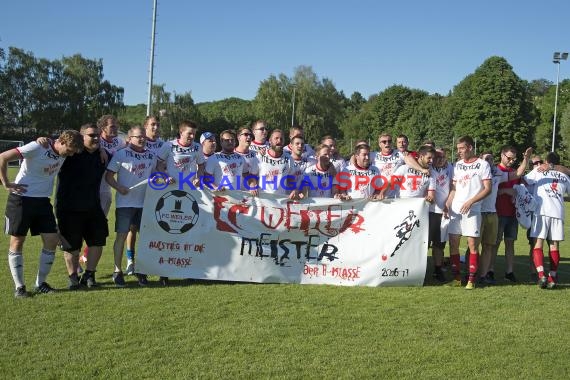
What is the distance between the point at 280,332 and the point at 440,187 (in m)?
4.06

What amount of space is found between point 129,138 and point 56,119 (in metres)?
67.0

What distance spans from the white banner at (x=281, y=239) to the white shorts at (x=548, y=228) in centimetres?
186

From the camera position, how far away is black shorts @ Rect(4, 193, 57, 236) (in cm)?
620

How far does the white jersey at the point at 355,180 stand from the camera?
7.75 m

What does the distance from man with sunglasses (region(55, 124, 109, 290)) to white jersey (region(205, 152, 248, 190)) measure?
1.49m

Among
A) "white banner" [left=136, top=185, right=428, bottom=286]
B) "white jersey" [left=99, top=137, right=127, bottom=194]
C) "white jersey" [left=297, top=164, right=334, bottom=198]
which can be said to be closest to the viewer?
"white banner" [left=136, top=185, right=428, bottom=286]

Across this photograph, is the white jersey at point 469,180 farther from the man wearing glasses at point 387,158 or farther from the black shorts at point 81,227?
the black shorts at point 81,227

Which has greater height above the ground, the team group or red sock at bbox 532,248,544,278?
the team group

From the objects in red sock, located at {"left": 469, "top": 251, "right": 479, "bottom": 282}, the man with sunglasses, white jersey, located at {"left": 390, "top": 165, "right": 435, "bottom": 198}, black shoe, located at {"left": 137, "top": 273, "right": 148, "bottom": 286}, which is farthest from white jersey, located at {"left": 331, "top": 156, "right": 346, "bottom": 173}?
the man with sunglasses

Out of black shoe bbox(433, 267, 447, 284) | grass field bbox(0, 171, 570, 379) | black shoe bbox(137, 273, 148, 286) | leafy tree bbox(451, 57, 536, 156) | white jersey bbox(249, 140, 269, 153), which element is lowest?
grass field bbox(0, 171, 570, 379)

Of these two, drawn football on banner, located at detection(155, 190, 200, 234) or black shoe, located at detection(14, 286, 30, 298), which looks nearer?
black shoe, located at detection(14, 286, 30, 298)

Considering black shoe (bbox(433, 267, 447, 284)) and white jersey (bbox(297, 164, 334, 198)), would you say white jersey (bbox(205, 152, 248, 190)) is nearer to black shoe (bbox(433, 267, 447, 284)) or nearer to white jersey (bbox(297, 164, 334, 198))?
white jersey (bbox(297, 164, 334, 198))

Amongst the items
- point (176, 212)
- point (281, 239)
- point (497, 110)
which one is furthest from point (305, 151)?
point (497, 110)

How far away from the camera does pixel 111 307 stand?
19.2 ft
